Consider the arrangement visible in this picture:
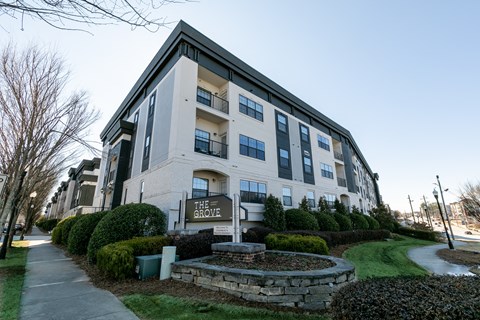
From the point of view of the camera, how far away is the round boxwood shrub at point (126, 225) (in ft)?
29.4

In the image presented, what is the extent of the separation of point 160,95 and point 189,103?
10.7ft

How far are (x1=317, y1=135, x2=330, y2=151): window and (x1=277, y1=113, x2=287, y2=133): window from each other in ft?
20.4

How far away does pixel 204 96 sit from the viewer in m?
15.7

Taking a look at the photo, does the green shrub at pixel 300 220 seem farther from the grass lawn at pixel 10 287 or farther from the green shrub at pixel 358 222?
the grass lawn at pixel 10 287

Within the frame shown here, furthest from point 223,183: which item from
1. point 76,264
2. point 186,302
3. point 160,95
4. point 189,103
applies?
point 186,302

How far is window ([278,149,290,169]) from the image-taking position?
19325 mm

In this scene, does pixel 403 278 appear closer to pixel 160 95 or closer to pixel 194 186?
pixel 194 186

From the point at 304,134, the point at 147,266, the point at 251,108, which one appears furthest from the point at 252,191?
the point at 304,134

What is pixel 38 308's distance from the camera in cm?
484

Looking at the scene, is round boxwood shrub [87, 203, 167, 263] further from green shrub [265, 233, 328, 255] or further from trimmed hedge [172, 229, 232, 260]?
green shrub [265, 233, 328, 255]

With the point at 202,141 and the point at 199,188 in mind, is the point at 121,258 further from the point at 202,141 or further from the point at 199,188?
the point at 202,141

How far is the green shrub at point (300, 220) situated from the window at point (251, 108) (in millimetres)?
7745

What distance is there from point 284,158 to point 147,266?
1462 centimetres

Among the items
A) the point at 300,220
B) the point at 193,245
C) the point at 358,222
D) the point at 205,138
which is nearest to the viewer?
the point at 193,245
